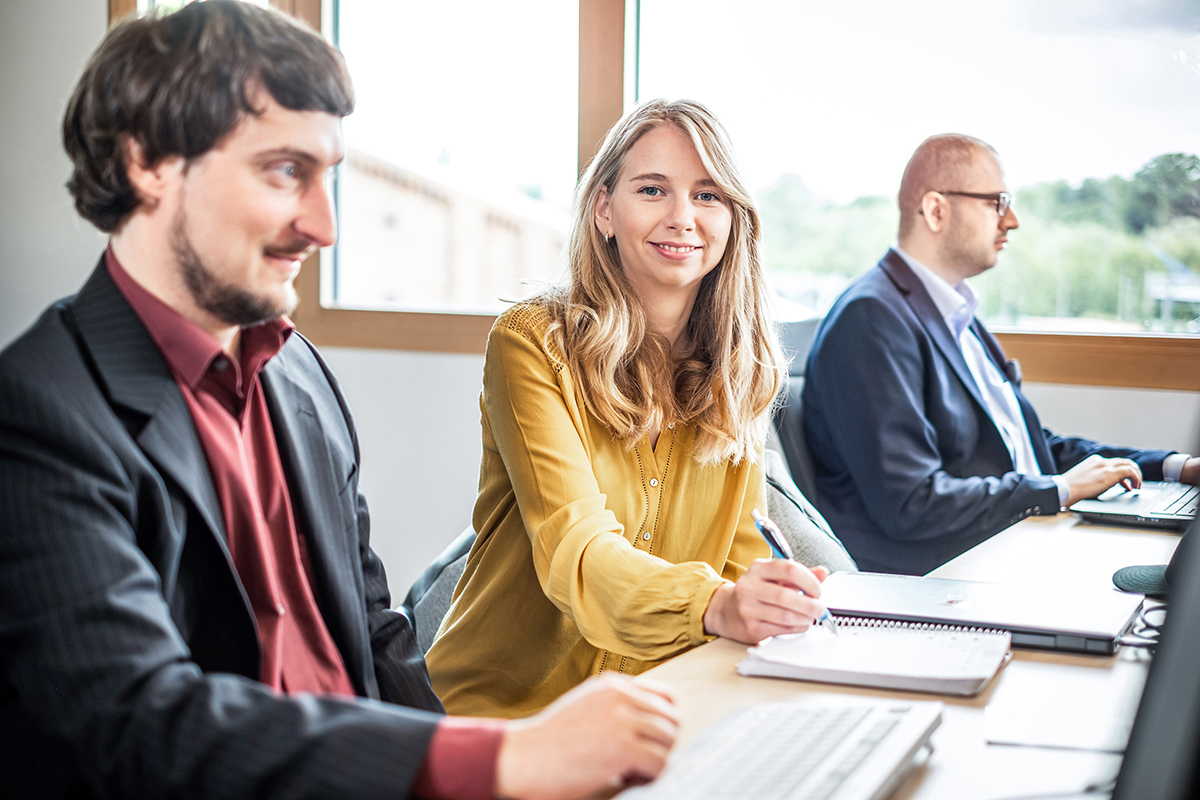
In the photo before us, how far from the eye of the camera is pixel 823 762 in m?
0.73

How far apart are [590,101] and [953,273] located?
4.04 feet

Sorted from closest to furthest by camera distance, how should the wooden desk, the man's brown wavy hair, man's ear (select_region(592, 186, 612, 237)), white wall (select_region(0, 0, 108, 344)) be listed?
the wooden desk → the man's brown wavy hair → man's ear (select_region(592, 186, 612, 237)) → white wall (select_region(0, 0, 108, 344))

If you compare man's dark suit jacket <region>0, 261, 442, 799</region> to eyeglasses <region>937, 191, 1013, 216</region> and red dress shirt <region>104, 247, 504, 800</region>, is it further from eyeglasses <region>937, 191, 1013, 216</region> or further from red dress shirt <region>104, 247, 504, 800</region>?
eyeglasses <region>937, 191, 1013, 216</region>

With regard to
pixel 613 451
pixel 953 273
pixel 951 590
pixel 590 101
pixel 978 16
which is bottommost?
pixel 951 590

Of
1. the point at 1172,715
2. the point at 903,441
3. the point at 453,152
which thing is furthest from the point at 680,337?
the point at 453,152

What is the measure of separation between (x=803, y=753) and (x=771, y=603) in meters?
0.39

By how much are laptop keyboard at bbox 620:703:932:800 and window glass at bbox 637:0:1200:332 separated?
1812mm

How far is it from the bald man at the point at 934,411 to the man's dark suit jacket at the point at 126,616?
162 cm

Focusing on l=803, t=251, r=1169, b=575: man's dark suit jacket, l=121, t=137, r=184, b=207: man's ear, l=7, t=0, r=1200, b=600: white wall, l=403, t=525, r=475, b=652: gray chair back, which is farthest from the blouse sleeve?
l=7, t=0, r=1200, b=600: white wall

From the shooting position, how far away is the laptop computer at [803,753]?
2.31ft

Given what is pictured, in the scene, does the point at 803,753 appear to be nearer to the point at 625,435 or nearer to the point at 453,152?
the point at 625,435

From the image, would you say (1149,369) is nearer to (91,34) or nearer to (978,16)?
(978,16)

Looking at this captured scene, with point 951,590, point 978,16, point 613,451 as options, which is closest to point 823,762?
point 951,590

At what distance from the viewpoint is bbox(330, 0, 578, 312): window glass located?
11.2 feet
